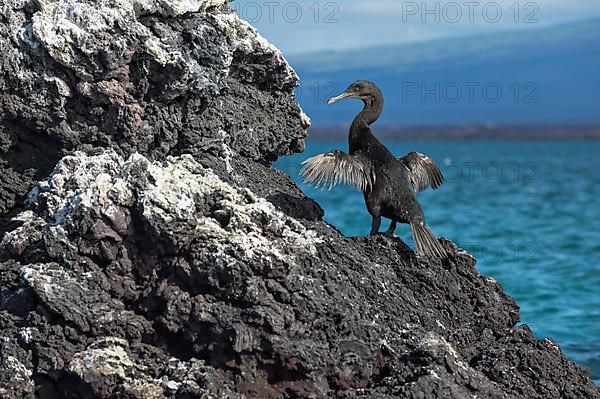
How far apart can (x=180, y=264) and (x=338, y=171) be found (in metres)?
1.76

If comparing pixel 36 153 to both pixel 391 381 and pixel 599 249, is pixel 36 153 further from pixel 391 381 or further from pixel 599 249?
pixel 599 249

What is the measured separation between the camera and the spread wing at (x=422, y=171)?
758 centimetres

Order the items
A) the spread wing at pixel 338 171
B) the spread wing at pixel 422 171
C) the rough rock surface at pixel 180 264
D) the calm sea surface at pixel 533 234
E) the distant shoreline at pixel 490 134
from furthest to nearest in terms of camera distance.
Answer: the distant shoreline at pixel 490 134 < the calm sea surface at pixel 533 234 < the spread wing at pixel 422 171 < the spread wing at pixel 338 171 < the rough rock surface at pixel 180 264

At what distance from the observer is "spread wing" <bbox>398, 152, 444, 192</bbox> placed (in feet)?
24.9

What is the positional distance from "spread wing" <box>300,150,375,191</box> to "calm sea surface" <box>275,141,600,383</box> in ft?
4.87

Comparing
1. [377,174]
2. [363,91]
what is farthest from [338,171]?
[363,91]

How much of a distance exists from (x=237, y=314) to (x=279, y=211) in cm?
87

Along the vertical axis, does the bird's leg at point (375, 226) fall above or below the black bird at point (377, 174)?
below

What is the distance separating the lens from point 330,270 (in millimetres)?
5715

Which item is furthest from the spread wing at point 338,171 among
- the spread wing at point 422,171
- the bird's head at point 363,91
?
the bird's head at point 363,91

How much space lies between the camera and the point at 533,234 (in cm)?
2384

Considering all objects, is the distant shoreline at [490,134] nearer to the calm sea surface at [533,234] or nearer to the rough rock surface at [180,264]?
the calm sea surface at [533,234]

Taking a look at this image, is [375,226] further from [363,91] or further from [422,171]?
[363,91]

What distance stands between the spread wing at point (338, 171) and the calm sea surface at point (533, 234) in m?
1.49
